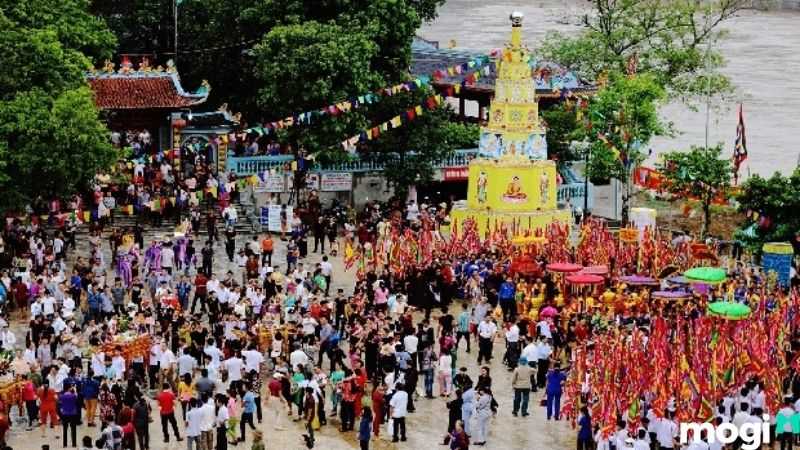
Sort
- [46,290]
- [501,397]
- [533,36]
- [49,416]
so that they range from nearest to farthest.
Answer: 1. [49,416]
2. [501,397]
3. [46,290]
4. [533,36]

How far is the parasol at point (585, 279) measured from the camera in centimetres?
3459

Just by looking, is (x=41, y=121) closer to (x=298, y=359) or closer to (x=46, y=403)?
(x=46, y=403)

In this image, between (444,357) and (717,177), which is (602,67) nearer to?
(717,177)

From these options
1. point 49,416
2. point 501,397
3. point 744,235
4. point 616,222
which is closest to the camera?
point 49,416

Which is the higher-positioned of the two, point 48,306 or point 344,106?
point 344,106

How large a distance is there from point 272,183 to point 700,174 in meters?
11.9

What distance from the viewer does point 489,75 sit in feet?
175

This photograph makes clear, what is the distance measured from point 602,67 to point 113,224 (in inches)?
714

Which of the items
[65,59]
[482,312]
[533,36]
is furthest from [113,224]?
[533,36]

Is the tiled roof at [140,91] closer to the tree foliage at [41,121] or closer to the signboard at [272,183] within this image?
the signboard at [272,183]

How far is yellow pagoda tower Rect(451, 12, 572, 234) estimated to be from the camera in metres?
43.7

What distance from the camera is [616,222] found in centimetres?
4944

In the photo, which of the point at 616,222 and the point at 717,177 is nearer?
the point at 717,177

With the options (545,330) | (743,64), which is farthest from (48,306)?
(743,64)
